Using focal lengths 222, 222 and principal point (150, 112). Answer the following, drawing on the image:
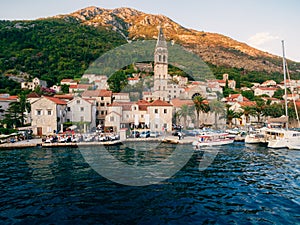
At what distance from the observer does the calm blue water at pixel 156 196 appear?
388 inches

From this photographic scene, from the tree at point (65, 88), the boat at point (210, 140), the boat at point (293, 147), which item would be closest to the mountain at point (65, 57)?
the tree at point (65, 88)

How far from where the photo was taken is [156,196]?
12250 millimetres

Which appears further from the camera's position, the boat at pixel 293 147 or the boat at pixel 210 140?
the boat at pixel 210 140

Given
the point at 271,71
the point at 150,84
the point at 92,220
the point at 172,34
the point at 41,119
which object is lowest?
the point at 92,220

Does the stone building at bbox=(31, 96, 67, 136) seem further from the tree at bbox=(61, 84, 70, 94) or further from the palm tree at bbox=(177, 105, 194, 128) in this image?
the tree at bbox=(61, 84, 70, 94)

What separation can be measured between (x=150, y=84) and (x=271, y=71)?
98029 millimetres

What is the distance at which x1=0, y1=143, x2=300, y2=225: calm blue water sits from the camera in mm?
9867

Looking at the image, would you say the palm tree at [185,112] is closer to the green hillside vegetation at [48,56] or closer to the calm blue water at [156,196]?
the calm blue water at [156,196]

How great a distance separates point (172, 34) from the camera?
190 m

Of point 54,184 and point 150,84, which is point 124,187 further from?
point 150,84

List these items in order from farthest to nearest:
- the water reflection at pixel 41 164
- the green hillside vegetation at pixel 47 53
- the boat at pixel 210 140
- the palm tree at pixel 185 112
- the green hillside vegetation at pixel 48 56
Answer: the green hillside vegetation at pixel 47 53
the green hillside vegetation at pixel 48 56
the palm tree at pixel 185 112
the boat at pixel 210 140
the water reflection at pixel 41 164

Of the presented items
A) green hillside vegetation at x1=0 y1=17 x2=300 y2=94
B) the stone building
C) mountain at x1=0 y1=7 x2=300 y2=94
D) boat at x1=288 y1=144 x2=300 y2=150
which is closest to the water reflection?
the stone building

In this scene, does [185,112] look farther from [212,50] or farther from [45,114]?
[212,50]

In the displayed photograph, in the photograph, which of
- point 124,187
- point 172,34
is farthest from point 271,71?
point 124,187
